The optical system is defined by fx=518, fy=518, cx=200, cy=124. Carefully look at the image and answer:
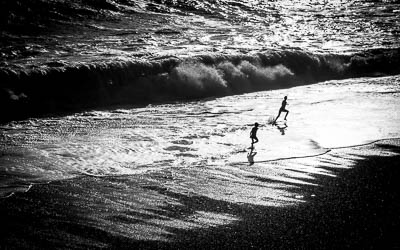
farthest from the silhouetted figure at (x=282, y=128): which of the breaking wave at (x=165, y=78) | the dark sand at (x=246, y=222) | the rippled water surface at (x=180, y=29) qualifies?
the rippled water surface at (x=180, y=29)

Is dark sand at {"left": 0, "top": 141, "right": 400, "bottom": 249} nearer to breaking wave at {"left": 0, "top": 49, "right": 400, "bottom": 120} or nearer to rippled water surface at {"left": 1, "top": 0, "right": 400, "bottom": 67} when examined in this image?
breaking wave at {"left": 0, "top": 49, "right": 400, "bottom": 120}

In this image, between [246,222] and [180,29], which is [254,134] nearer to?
[246,222]

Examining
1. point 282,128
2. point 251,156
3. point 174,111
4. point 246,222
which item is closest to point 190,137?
point 251,156

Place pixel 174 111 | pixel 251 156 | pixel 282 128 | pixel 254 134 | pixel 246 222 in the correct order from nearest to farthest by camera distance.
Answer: pixel 246 222 < pixel 251 156 < pixel 254 134 < pixel 282 128 < pixel 174 111

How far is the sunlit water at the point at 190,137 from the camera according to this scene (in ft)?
29.6

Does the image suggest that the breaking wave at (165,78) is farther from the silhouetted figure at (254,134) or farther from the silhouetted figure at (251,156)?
the silhouetted figure at (251,156)

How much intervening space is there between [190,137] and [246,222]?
454 centimetres

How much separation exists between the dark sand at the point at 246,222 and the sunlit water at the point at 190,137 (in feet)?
1.77

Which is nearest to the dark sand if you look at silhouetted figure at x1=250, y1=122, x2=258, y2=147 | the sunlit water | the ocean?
the ocean

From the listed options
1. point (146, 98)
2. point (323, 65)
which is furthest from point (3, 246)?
point (323, 65)

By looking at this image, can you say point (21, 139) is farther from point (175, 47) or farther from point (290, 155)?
point (175, 47)

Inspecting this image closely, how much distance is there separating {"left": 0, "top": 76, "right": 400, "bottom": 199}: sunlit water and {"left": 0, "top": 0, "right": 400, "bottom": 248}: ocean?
0.16 ft

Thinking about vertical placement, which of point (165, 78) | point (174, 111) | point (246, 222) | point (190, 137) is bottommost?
point (174, 111)

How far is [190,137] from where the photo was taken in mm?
Result: 11234
